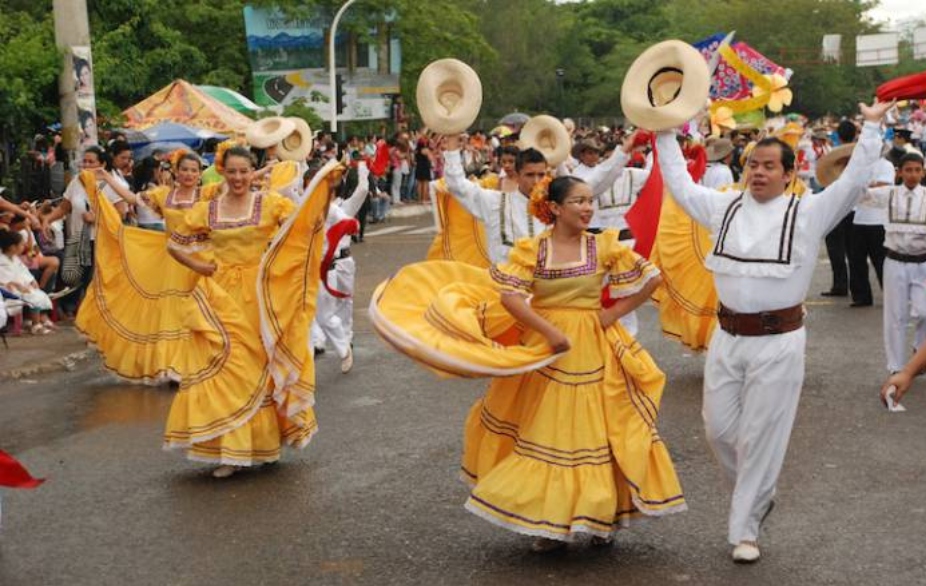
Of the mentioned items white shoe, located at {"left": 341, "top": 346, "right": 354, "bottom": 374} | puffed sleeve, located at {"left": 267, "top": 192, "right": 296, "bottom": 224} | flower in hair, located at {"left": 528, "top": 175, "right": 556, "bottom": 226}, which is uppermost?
flower in hair, located at {"left": 528, "top": 175, "right": 556, "bottom": 226}

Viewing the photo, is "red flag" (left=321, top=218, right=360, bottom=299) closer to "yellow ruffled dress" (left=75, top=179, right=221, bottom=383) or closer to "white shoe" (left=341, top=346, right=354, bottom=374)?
"yellow ruffled dress" (left=75, top=179, right=221, bottom=383)

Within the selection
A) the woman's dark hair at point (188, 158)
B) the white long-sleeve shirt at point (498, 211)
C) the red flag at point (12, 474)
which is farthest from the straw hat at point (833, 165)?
the woman's dark hair at point (188, 158)

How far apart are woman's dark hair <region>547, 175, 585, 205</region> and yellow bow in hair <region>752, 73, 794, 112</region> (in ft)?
37.7

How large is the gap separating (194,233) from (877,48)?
6336 cm

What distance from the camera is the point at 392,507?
7.14 metres

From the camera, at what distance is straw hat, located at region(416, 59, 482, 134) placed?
801cm

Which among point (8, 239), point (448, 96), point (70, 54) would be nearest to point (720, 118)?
point (70, 54)

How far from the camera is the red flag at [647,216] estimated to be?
7.72 metres

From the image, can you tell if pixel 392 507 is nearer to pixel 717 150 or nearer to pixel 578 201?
pixel 578 201

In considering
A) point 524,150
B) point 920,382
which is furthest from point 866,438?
point 524,150

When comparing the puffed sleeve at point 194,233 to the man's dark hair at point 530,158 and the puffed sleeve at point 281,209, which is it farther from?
the man's dark hair at point 530,158

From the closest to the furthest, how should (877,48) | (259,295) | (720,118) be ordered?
(259,295) → (720,118) → (877,48)

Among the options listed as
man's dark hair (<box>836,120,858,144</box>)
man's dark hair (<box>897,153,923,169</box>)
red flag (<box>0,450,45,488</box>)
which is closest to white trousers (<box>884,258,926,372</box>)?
man's dark hair (<box>897,153,923,169</box>)

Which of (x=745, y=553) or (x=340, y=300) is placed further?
(x=340, y=300)
